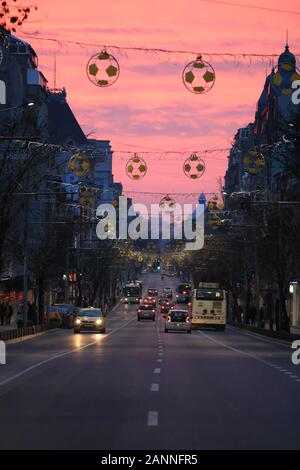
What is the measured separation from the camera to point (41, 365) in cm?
3619

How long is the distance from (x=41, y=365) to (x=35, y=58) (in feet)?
355

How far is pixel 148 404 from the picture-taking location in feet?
71.7

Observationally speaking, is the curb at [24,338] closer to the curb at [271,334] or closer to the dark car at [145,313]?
the curb at [271,334]

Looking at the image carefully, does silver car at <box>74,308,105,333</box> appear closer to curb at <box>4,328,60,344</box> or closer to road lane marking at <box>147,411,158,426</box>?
curb at <box>4,328,60,344</box>

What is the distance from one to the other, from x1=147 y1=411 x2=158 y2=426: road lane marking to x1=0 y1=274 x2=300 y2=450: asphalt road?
0.02m

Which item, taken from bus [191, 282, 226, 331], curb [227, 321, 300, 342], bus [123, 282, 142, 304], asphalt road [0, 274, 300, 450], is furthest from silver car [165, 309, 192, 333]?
bus [123, 282, 142, 304]

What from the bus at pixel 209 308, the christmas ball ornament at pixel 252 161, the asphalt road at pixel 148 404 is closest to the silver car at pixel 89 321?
the bus at pixel 209 308

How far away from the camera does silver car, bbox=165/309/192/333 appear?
A: 81.8 meters

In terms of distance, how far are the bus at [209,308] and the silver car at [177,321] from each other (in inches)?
436

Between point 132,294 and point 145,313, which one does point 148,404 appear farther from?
point 132,294

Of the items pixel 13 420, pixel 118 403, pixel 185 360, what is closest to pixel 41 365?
pixel 185 360

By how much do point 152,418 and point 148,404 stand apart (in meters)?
2.87

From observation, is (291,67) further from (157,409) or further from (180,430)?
(180,430)
